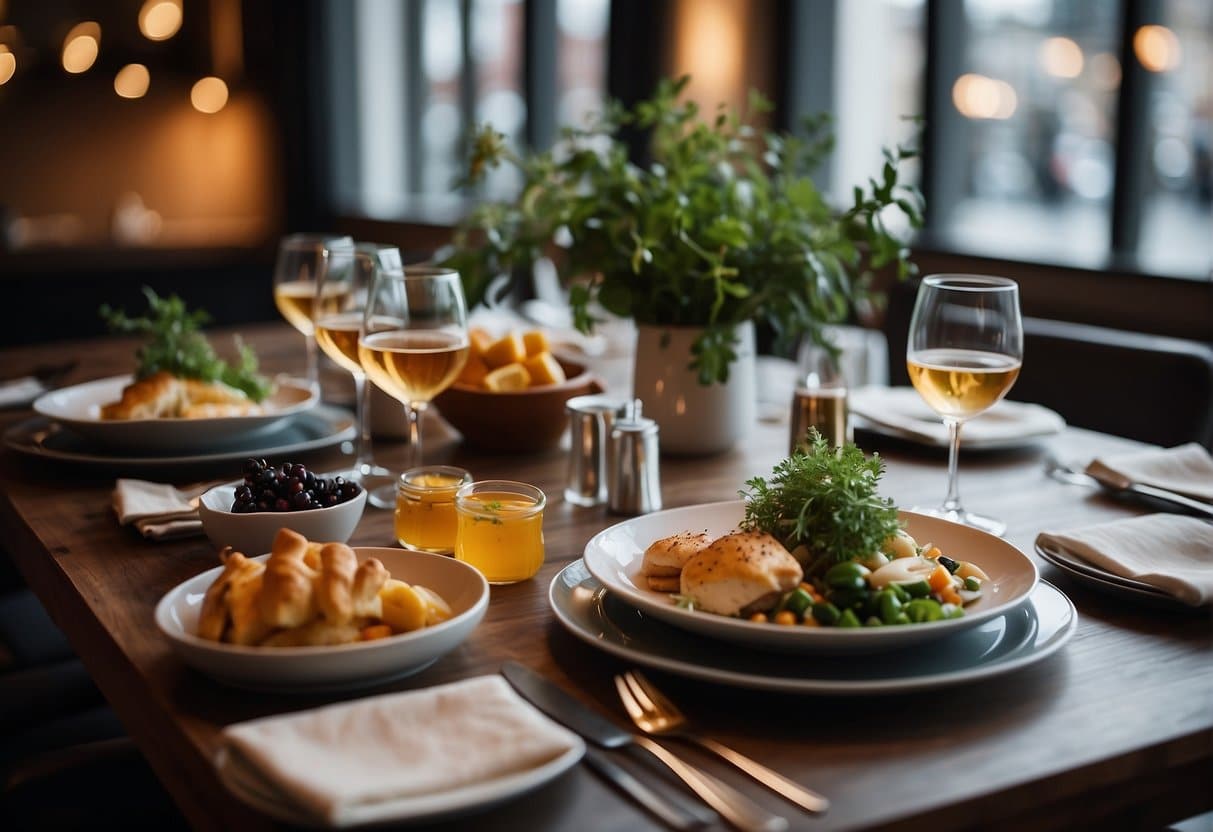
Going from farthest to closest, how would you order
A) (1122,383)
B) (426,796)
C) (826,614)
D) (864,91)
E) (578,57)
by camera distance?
1. (578,57)
2. (864,91)
3. (1122,383)
4. (826,614)
5. (426,796)

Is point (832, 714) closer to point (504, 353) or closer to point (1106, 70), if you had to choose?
point (504, 353)

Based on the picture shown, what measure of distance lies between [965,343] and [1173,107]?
10.4 feet

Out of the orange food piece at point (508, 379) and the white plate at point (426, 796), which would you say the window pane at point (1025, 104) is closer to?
the orange food piece at point (508, 379)

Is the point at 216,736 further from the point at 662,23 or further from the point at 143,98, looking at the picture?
the point at 143,98

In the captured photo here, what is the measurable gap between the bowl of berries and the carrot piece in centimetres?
55

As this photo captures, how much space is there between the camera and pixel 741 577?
94cm

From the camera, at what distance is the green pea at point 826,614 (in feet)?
3.04

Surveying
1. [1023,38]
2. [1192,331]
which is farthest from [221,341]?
[1023,38]

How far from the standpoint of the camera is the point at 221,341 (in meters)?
2.65

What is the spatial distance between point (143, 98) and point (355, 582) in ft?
24.5

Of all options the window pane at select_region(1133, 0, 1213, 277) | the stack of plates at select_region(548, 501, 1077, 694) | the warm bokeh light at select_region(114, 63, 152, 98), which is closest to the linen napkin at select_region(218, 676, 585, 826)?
the stack of plates at select_region(548, 501, 1077, 694)

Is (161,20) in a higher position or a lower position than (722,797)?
higher

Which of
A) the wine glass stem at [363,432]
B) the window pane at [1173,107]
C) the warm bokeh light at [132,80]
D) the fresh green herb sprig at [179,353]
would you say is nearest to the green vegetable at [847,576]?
the wine glass stem at [363,432]

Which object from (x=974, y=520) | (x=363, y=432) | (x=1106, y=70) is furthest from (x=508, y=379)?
(x=1106, y=70)
